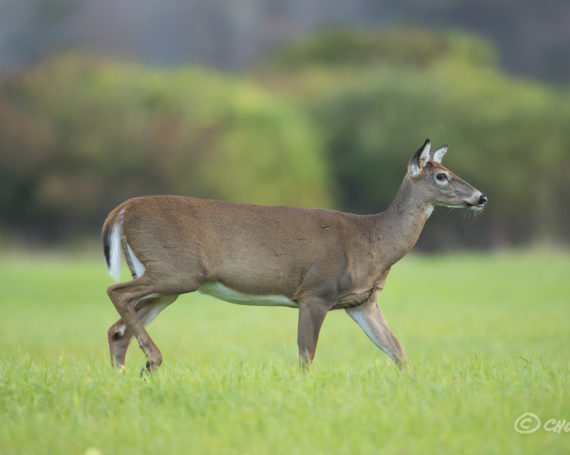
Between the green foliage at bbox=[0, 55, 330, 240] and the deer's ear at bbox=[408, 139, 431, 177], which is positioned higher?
the deer's ear at bbox=[408, 139, 431, 177]

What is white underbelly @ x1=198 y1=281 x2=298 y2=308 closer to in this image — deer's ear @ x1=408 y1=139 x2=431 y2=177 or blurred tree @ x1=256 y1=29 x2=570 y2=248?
deer's ear @ x1=408 y1=139 x2=431 y2=177

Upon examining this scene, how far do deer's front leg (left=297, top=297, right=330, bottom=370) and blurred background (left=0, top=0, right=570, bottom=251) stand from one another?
22852mm

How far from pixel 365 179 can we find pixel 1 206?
16237mm

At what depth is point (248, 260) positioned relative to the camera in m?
6.90

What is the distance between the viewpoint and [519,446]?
14.9 ft

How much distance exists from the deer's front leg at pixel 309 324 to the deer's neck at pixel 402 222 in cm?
77

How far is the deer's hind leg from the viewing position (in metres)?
7.06

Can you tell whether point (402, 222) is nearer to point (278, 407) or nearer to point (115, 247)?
point (115, 247)

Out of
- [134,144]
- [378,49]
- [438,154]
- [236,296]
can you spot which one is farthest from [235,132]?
[236,296]

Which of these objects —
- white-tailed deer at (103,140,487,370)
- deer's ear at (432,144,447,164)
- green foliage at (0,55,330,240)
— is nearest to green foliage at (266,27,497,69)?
green foliage at (0,55,330,240)

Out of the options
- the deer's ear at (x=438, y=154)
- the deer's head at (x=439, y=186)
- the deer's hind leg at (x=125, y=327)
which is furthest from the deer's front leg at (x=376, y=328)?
the deer's hind leg at (x=125, y=327)

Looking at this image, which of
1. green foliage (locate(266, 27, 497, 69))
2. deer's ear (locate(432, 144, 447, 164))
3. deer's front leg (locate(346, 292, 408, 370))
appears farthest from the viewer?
green foliage (locate(266, 27, 497, 69))

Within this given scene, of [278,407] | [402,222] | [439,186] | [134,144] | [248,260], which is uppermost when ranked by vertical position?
[439,186]

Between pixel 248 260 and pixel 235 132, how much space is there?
112 feet
